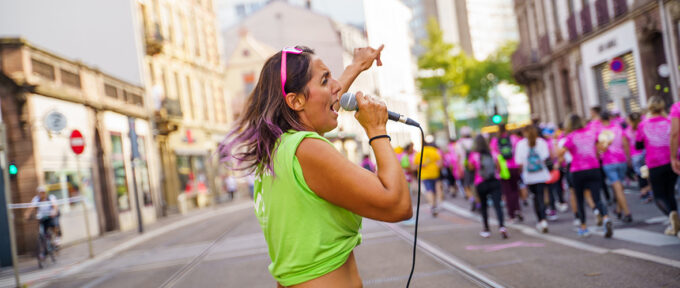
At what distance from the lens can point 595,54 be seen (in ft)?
76.0

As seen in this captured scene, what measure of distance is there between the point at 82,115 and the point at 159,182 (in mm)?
8388

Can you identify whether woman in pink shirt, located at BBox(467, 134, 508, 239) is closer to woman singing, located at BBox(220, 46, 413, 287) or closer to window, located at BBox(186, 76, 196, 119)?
woman singing, located at BBox(220, 46, 413, 287)

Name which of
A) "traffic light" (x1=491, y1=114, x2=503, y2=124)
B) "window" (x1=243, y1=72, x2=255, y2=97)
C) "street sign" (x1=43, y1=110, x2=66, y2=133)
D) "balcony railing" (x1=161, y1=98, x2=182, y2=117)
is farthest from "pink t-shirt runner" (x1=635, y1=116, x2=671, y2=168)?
"window" (x1=243, y1=72, x2=255, y2=97)

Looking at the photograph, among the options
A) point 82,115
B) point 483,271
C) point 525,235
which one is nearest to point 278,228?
point 483,271

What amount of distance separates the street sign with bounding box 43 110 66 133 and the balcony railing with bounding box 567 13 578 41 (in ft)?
60.3

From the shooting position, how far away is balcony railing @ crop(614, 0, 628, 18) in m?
20.1

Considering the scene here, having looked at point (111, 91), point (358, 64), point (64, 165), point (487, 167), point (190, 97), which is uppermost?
point (190, 97)

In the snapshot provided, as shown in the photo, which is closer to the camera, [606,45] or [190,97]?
[606,45]

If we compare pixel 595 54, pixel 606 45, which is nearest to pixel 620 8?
pixel 606 45

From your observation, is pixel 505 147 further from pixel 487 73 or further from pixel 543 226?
pixel 487 73

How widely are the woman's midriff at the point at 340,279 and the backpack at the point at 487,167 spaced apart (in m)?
8.01

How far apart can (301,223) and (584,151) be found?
293 inches

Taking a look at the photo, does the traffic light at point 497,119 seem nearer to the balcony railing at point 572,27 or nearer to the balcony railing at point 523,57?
the balcony railing at point 572,27

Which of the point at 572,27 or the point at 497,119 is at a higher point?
the point at 572,27
